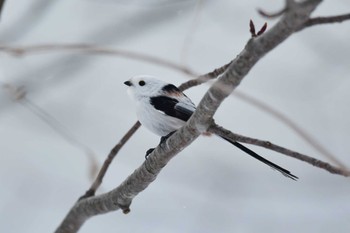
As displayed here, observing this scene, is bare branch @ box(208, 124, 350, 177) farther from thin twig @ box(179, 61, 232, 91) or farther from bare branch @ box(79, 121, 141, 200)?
bare branch @ box(79, 121, 141, 200)

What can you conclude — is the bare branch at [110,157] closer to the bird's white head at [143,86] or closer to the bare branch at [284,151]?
the bird's white head at [143,86]

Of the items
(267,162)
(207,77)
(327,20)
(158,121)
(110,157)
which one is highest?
(327,20)

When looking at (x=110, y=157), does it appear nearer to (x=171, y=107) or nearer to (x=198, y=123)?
(x=171, y=107)

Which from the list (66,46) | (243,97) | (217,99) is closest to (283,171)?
(217,99)

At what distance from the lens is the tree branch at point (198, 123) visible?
1.62m

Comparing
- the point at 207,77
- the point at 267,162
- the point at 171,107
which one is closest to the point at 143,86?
the point at 171,107

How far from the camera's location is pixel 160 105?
11.1 feet

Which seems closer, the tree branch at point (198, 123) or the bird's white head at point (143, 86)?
the tree branch at point (198, 123)

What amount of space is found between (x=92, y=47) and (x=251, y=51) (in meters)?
0.56

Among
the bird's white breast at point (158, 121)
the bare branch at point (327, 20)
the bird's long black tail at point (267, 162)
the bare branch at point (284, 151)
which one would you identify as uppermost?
the bare branch at point (327, 20)

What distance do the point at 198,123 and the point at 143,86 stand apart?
1.48 metres

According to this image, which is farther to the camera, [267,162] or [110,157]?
[110,157]

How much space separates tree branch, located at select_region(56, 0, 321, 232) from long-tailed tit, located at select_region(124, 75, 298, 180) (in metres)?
0.38

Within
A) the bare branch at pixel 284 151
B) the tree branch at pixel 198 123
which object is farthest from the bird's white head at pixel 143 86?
the bare branch at pixel 284 151
